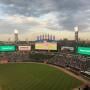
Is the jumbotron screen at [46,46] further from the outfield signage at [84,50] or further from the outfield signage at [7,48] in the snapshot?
the outfield signage at [84,50]

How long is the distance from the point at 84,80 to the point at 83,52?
18846 millimetres

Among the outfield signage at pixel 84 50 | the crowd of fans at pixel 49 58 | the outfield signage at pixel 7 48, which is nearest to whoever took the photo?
the outfield signage at pixel 84 50

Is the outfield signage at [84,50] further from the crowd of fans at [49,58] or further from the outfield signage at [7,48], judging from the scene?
the outfield signage at [7,48]

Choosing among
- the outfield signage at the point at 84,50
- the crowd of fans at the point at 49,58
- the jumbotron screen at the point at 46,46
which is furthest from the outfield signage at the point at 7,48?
the outfield signage at the point at 84,50

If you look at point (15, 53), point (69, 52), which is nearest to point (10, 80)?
point (69, 52)

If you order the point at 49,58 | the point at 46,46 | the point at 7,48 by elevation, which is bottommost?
the point at 49,58

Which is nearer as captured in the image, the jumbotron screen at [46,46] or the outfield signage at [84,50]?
the outfield signage at [84,50]

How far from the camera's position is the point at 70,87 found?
115 ft

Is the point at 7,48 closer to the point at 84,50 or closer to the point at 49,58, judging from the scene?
the point at 49,58

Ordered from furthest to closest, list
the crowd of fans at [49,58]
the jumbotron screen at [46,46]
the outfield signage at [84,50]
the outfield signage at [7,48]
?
the outfield signage at [7,48]
the jumbotron screen at [46,46]
the crowd of fans at [49,58]
the outfield signage at [84,50]

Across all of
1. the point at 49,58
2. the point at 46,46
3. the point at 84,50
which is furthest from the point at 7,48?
the point at 84,50

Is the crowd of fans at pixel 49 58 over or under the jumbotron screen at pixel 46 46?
under

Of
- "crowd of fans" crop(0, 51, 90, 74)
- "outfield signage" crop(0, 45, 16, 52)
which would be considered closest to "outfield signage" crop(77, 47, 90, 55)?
"crowd of fans" crop(0, 51, 90, 74)

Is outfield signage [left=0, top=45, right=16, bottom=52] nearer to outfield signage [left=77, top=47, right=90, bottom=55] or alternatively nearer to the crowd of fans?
the crowd of fans
